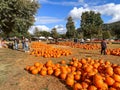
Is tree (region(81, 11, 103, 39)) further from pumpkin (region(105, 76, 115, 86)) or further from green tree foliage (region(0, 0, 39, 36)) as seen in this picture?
pumpkin (region(105, 76, 115, 86))

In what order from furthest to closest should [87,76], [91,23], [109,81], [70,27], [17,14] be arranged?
[70,27], [91,23], [17,14], [87,76], [109,81]

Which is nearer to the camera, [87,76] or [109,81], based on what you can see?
[109,81]

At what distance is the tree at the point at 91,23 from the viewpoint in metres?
72.3

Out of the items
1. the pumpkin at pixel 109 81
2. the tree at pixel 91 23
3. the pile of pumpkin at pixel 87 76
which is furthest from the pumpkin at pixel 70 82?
the tree at pixel 91 23

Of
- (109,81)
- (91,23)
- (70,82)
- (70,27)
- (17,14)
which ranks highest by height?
(70,27)

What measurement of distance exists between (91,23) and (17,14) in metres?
48.0

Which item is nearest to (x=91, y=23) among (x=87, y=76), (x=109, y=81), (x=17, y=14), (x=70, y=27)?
(x=70, y=27)

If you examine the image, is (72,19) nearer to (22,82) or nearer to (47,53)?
(47,53)

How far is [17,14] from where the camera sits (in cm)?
3025

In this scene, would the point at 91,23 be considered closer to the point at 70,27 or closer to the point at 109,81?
the point at 70,27

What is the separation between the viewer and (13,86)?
1091 centimetres

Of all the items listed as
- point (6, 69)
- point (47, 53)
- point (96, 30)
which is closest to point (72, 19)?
point (96, 30)

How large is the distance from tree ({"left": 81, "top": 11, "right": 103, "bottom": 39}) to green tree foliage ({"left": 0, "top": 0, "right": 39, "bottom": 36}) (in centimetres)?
4061

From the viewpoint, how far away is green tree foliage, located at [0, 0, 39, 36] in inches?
1098
